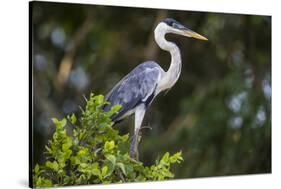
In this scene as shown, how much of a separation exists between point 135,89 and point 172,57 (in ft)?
1.32

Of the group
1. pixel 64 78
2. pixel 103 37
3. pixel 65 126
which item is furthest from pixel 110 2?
pixel 65 126

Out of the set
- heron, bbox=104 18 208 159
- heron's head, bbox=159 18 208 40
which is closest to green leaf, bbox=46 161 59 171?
heron, bbox=104 18 208 159

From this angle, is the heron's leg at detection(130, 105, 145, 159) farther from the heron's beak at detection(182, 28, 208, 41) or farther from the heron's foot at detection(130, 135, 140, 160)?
the heron's beak at detection(182, 28, 208, 41)

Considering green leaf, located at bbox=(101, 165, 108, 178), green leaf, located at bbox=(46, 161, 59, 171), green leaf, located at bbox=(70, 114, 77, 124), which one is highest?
green leaf, located at bbox=(70, 114, 77, 124)

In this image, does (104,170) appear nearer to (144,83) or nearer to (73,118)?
(73,118)

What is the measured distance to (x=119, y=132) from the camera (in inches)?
214

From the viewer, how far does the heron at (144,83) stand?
5465mm

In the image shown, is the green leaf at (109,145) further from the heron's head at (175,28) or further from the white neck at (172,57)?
the heron's head at (175,28)

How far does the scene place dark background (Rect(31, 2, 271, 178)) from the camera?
521cm

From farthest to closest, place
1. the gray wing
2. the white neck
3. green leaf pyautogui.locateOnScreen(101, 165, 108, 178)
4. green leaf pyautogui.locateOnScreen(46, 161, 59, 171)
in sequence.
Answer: the white neck
the gray wing
green leaf pyautogui.locateOnScreen(101, 165, 108, 178)
green leaf pyautogui.locateOnScreen(46, 161, 59, 171)

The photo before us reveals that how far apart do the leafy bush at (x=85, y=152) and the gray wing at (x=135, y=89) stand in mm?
97

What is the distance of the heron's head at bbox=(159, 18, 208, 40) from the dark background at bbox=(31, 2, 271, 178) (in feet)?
0.13

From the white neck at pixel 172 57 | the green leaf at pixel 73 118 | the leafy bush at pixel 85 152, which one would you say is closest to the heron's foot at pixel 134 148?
the leafy bush at pixel 85 152
